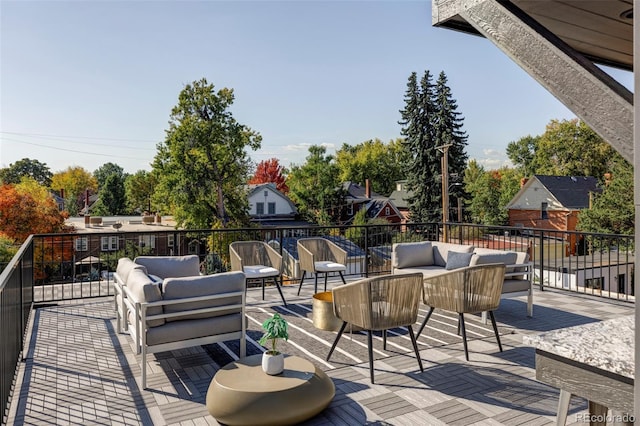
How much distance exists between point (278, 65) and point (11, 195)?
13.5 meters

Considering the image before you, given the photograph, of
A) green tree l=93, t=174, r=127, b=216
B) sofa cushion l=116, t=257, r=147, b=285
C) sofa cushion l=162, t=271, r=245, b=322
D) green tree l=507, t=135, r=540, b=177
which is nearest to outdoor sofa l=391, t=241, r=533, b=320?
sofa cushion l=162, t=271, r=245, b=322

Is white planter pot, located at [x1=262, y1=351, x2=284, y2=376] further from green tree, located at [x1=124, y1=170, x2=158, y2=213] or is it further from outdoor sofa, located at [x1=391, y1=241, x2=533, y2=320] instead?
green tree, located at [x1=124, y1=170, x2=158, y2=213]

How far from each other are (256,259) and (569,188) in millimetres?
31183

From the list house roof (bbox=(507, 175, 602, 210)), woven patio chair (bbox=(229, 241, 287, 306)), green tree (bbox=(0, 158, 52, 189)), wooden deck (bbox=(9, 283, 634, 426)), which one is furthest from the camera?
green tree (bbox=(0, 158, 52, 189))

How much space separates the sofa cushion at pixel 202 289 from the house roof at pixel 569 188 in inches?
1243

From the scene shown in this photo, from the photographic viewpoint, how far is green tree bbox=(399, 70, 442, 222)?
88.9 ft

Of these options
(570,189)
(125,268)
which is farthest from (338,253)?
(570,189)

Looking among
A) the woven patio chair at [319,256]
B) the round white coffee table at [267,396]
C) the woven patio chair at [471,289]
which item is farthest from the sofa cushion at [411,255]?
the round white coffee table at [267,396]

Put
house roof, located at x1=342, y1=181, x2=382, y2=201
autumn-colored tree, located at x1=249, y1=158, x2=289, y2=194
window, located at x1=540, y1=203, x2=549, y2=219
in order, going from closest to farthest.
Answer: window, located at x1=540, y1=203, x2=549, y2=219, house roof, located at x1=342, y1=181, x2=382, y2=201, autumn-colored tree, located at x1=249, y1=158, x2=289, y2=194

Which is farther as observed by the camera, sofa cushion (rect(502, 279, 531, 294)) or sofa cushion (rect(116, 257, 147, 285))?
sofa cushion (rect(502, 279, 531, 294))

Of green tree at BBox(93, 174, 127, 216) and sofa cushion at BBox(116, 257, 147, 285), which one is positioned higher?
green tree at BBox(93, 174, 127, 216)

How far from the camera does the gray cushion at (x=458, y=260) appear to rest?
18.9 ft

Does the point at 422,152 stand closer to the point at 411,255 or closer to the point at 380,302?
the point at 411,255

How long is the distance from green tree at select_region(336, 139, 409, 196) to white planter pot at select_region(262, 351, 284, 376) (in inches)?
1593
